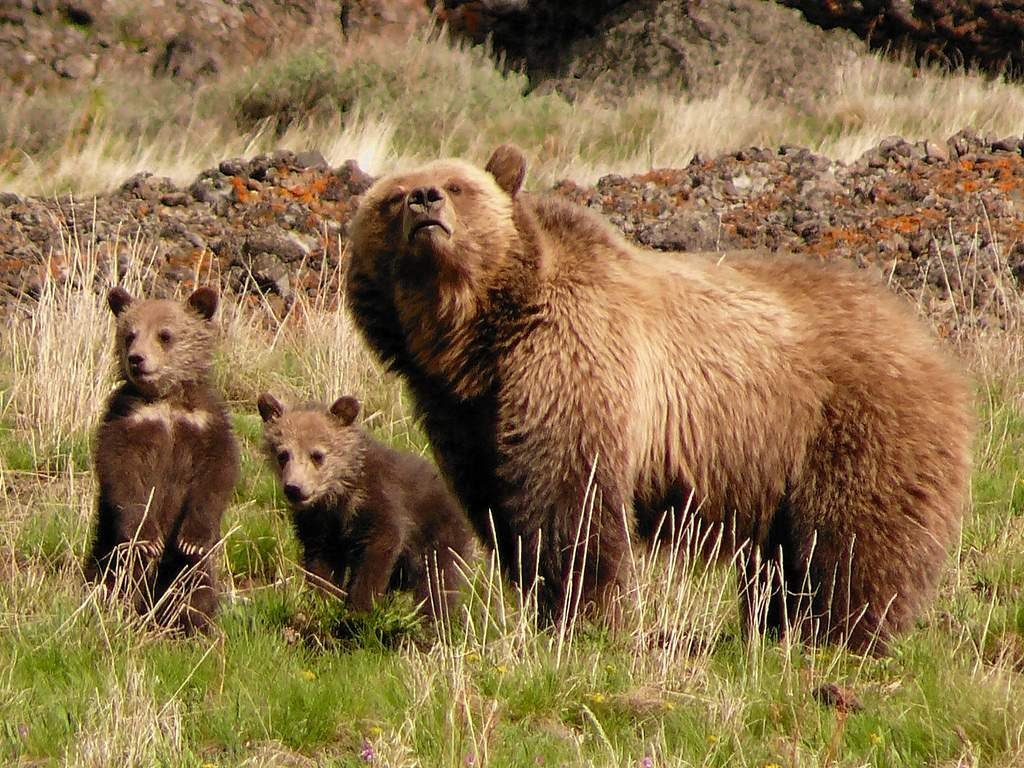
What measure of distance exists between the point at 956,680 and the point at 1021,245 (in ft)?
24.5

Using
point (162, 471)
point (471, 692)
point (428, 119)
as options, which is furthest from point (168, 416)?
point (428, 119)

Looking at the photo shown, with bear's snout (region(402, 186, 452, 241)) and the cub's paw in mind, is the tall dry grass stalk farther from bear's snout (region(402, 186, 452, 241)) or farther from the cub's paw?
bear's snout (region(402, 186, 452, 241))

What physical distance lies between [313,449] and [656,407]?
163 centimetres

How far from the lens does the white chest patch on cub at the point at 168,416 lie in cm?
700

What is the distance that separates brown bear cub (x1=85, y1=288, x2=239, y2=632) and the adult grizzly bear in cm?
97

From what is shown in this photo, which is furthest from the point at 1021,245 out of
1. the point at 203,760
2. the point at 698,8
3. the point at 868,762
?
the point at 698,8

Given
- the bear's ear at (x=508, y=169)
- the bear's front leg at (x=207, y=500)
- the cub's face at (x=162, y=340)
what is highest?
the bear's ear at (x=508, y=169)

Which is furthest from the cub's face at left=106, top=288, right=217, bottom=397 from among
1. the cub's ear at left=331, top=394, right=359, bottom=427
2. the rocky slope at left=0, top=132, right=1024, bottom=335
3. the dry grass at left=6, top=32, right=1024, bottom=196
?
the dry grass at left=6, top=32, right=1024, bottom=196

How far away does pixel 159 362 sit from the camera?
7.06 m

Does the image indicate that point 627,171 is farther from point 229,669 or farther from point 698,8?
point 229,669

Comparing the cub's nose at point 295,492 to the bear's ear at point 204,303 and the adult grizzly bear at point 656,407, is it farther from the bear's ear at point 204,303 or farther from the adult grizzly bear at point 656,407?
the bear's ear at point 204,303

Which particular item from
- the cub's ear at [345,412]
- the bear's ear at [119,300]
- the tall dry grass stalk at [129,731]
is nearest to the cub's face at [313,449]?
the cub's ear at [345,412]

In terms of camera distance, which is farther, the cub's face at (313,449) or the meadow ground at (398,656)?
the cub's face at (313,449)

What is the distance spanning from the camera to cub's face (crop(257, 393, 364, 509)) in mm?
7180
